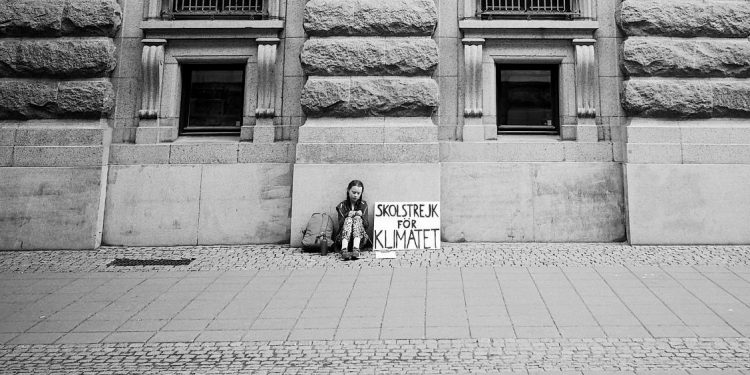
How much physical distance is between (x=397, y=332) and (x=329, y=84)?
5400mm

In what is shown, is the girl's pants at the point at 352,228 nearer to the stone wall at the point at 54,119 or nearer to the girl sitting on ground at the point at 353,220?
the girl sitting on ground at the point at 353,220

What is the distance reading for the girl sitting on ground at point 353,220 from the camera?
7473mm

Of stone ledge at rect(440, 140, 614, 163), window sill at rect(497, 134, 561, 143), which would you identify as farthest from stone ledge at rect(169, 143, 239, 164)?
window sill at rect(497, 134, 561, 143)

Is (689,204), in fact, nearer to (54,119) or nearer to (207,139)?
(207,139)

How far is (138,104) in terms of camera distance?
28.8ft

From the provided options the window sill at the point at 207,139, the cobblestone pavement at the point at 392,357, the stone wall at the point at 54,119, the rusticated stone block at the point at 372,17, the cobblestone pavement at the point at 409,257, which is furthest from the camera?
the window sill at the point at 207,139

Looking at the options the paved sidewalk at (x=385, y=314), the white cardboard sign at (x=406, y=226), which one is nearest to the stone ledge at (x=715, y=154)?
the paved sidewalk at (x=385, y=314)

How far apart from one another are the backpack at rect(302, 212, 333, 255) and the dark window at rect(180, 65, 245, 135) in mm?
2894

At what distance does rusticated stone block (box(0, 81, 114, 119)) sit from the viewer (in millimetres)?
8375

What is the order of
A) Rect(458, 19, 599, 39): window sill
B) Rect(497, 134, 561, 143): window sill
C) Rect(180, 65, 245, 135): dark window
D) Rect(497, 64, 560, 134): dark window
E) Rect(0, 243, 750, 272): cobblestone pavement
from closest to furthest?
1. Rect(0, 243, 750, 272): cobblestone pavement
2. Rect(458, 19, 599, 39): window sill
3. Rect(497, 134, 561, 143): window sill
4. Rect(497, 64, 560, 134): dark window
5. Rect(180, 65, 245, 135): dark window

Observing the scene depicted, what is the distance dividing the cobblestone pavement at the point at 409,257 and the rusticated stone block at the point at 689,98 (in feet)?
8.51

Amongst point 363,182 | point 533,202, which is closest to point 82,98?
point 363,182

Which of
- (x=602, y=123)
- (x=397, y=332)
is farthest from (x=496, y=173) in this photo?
(x=397, y=332)

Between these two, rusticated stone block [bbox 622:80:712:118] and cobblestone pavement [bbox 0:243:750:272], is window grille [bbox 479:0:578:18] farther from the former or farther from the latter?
cobblestone pavement [bbox 0:243:750:272]
